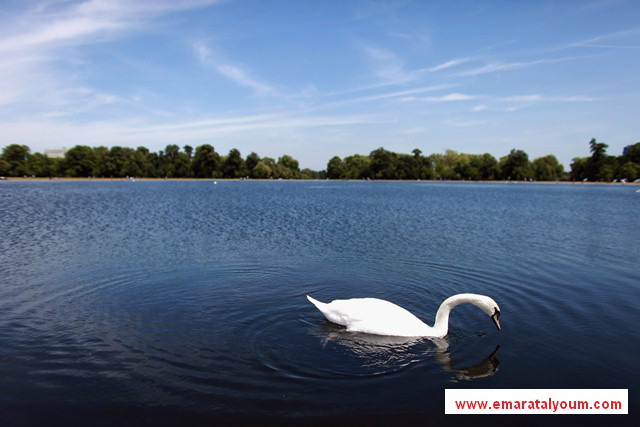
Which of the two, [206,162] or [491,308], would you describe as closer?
[491,308]

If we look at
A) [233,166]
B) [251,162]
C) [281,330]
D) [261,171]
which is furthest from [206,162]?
[281,330]

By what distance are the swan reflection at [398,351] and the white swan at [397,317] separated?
157 mm

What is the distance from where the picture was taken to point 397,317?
988 centimetres

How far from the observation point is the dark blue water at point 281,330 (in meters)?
7.26

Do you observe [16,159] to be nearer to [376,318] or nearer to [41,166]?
[41,166]

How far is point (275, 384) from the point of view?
7.73 m

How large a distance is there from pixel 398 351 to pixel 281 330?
3.03 m

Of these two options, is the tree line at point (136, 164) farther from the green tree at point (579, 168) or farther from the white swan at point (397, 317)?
the white swan at point (397, 317)

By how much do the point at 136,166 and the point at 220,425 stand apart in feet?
578

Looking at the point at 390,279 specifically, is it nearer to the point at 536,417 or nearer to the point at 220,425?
the point at 536,417

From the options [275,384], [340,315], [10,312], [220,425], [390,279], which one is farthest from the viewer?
Result: [390,279]

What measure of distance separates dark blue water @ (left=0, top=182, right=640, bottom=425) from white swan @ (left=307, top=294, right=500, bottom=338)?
27 cm

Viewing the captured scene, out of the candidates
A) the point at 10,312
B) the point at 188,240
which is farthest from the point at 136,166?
the point at 10,312

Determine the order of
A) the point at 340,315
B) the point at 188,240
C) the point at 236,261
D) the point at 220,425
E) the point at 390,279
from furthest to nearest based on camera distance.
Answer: the point at 188,240, the point at 236,261, the point at 390,279, the point at 340,315, the point at 220,425
